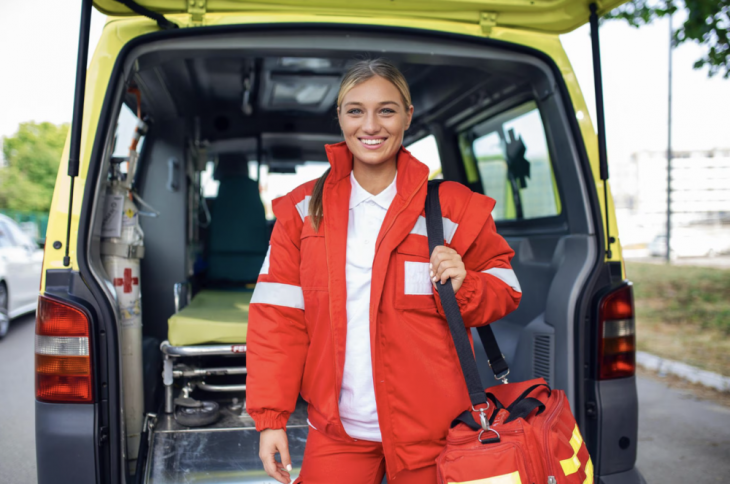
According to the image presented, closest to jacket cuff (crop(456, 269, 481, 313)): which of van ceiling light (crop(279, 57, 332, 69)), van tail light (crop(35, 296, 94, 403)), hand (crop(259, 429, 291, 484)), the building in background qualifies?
Result: hand (crop(259, 429, 291, 484))

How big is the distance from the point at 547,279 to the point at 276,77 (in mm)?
2466

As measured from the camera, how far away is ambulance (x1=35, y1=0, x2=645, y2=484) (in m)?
1.84

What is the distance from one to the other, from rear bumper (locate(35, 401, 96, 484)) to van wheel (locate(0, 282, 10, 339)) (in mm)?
7094

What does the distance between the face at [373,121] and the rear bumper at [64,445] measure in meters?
1.23

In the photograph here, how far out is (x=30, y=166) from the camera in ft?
132

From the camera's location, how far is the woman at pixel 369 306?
60.7 inches

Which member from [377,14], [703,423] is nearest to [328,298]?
[377,14]

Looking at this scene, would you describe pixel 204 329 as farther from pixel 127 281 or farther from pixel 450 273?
pixel 450 273

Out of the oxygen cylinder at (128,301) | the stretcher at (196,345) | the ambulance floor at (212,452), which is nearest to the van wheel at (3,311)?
the stretcher at (196,345)

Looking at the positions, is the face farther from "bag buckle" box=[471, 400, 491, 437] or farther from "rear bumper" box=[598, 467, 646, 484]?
"rear bumper" box=[598, 467, 646, 484]

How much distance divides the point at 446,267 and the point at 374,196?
0.36 metres

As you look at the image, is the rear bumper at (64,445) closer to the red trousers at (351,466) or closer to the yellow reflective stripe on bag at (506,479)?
the red trousers at (351,466)

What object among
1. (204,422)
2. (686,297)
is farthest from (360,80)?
(686,297)

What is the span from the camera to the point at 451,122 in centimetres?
401
